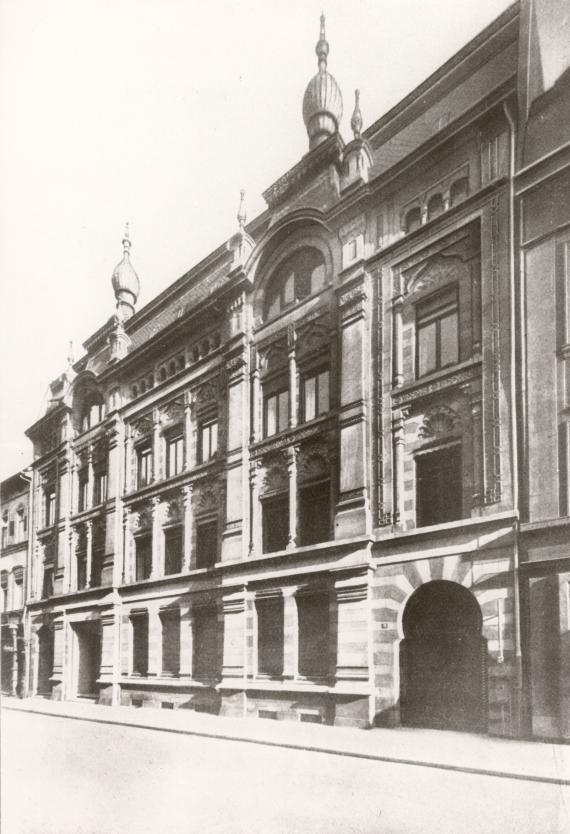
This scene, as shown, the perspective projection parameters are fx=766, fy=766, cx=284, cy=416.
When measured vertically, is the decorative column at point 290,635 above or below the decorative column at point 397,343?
below

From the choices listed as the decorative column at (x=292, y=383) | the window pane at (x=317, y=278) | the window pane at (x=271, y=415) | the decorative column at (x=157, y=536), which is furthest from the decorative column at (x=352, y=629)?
the decorative column at (x=157, y=536)

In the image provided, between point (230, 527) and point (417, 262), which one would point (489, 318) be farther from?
point (230, 527)

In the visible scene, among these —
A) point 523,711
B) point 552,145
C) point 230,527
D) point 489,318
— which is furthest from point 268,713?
point 552,145

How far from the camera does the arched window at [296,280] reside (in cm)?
1675

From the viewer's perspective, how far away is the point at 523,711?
35.7 ft

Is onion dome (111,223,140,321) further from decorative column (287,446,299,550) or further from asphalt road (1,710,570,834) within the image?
asphalt road (1,710,570,834)

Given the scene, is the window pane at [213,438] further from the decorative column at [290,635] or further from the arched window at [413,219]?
the arched window at [413,219]

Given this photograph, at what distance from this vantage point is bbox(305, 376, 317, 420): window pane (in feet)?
53.8

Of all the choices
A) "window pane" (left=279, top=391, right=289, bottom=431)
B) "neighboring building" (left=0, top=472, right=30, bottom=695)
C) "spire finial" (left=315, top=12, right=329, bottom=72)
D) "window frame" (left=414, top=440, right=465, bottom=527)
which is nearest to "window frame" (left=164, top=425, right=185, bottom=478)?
"window pane" (left=279, top=391, right=289, bottom=431)

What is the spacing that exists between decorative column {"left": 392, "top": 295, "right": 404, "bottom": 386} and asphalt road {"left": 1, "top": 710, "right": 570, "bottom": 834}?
671 cm

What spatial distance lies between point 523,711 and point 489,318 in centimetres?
601

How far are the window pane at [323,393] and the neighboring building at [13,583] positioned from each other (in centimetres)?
1329

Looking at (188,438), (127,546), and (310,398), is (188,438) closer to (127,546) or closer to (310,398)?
(127,546)

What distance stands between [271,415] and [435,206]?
20.0ft
